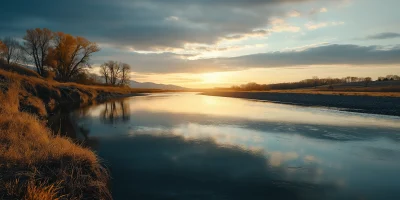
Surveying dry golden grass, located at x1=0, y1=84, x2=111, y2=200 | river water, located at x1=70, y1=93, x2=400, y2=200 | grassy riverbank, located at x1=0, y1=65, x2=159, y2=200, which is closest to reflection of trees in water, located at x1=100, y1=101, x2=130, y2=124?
river water, located at x1=70, y1=93, x2=400, y2=200

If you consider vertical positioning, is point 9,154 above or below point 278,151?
above

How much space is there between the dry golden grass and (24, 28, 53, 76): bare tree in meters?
51.9

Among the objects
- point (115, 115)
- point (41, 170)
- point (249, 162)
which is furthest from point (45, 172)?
point (115, 115)

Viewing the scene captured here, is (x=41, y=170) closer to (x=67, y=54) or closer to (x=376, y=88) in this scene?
(x=67, y=54)

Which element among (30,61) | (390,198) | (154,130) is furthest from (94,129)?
(30,61)

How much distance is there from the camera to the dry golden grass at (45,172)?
5.00 m

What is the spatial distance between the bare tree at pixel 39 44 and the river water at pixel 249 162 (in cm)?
4566

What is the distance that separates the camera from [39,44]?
171 ft

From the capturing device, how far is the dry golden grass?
500 cm

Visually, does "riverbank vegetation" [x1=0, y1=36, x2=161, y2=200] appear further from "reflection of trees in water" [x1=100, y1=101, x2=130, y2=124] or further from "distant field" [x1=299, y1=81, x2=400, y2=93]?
"distant field" [x1=299, y1=81, x2=400, y2=93]

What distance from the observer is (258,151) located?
1105 cm

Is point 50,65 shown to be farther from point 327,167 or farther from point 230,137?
point 327,167

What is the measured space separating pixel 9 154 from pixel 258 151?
28.7 feet

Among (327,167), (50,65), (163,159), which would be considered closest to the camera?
(327,167)
